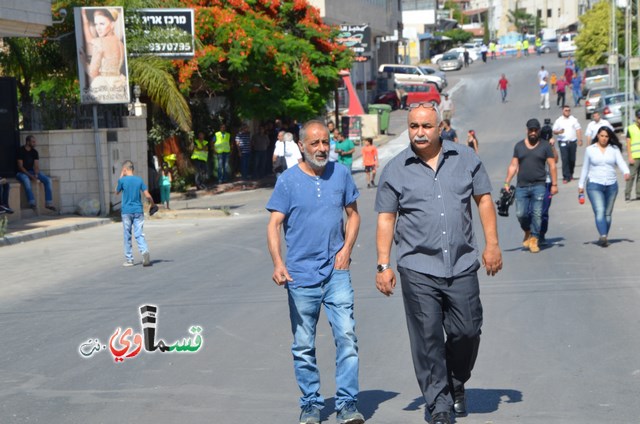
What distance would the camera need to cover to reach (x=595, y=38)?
213ft

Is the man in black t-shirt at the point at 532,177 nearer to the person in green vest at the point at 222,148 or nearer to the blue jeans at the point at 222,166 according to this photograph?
the person in green vest at the point at 222,148

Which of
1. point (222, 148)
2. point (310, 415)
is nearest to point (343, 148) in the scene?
point (222, 148)

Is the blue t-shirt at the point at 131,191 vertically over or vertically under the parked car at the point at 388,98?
under

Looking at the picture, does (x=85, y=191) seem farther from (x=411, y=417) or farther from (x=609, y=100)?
(x=609, y=100)

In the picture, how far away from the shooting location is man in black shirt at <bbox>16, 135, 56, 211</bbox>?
2302cm

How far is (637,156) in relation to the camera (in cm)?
2178

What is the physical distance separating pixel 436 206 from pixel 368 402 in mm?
1637

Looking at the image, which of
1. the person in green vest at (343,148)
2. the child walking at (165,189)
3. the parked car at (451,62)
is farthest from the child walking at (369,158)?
the parked car at (451,62)

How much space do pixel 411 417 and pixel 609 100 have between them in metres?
37.8

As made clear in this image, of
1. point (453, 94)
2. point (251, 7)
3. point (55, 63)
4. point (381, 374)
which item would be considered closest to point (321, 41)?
point (251, 7)

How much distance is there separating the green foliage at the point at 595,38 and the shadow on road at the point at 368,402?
5771 cm

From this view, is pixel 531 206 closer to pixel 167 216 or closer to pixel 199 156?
pixel 167 216

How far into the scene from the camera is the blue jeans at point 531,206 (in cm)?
1552

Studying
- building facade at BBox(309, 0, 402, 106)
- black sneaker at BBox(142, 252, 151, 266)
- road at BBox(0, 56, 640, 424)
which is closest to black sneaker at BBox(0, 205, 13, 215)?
road at BBox(0, 56, 640, 424)
